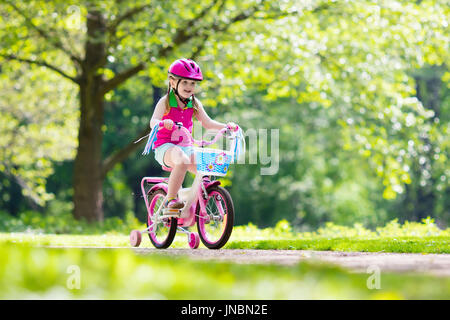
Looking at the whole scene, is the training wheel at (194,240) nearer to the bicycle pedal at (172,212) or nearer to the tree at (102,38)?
the bicycle pedal at (172,212)

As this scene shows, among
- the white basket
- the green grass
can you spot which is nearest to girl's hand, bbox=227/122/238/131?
the white basket

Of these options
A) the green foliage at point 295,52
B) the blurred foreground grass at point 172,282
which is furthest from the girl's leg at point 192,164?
the green foliage at point 295,52

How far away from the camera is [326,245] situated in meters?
7.29

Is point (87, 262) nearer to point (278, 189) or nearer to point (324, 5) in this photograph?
point (324, 5)

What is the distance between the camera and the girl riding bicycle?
6.64 m

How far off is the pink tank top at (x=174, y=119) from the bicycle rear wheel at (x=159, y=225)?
76cm

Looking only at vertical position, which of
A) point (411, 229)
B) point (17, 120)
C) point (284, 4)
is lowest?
point (411, 229)

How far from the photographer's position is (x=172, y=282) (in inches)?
131

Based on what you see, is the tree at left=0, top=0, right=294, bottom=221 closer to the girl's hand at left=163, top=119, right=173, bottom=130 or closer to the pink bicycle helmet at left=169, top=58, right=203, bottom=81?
the pink bicycle helmet at left=169, top=58, right=203, bottom=81

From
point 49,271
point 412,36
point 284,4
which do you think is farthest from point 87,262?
point 412,36

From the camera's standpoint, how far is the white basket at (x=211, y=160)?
6473 millimetres

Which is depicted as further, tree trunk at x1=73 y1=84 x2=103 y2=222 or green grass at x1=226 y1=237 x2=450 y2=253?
tree trunk at x1=73 y1=84 x2=103 y2=222
